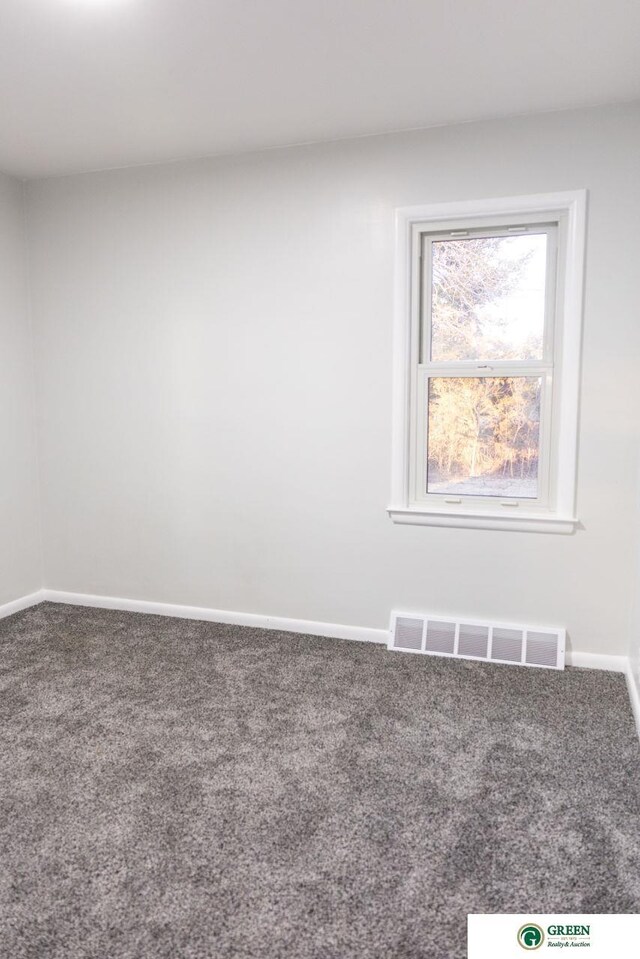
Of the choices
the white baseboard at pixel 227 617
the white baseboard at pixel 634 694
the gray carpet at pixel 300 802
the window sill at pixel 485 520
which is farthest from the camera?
the white baseboard at pixel 227 617

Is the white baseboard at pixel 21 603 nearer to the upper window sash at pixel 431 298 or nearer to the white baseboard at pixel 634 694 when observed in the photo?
the upper window sash at pixel 431 298

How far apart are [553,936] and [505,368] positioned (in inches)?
93.3

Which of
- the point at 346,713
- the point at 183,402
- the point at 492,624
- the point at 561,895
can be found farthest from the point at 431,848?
the point at 183,402

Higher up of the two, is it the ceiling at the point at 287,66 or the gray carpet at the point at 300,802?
the ceiling at the point at 287,66

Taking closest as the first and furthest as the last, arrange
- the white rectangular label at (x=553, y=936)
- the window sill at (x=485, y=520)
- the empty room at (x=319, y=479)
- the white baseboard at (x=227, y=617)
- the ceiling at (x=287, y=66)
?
1. the white rectangular label at (x=553, y=936)
2. the empty room at (x=319, y=479)
3. the ceiling at (x=287, y=66)
4. the window sill at (x=485, y=520)
5. the white baseboard at (x=227, y=617)

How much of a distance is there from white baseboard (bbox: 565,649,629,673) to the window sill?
0.61 m

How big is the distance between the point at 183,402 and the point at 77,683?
161 centimetres

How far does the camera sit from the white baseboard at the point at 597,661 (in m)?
3.16

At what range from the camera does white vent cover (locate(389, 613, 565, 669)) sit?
3.23 meters

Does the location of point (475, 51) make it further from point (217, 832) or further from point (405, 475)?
point (217, 832)

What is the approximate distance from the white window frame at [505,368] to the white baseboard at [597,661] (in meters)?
0.62

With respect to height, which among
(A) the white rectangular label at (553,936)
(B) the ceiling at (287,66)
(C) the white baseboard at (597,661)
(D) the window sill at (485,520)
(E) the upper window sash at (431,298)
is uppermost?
(B) the ceiling at (287,66)

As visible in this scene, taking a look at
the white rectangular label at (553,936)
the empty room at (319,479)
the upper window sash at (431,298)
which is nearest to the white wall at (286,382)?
the empty room at (319,479)

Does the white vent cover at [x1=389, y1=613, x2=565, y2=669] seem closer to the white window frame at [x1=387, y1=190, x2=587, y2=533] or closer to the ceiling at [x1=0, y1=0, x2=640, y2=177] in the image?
the white window frame at [x1=387, y1=190, x2=587, y2=533]
